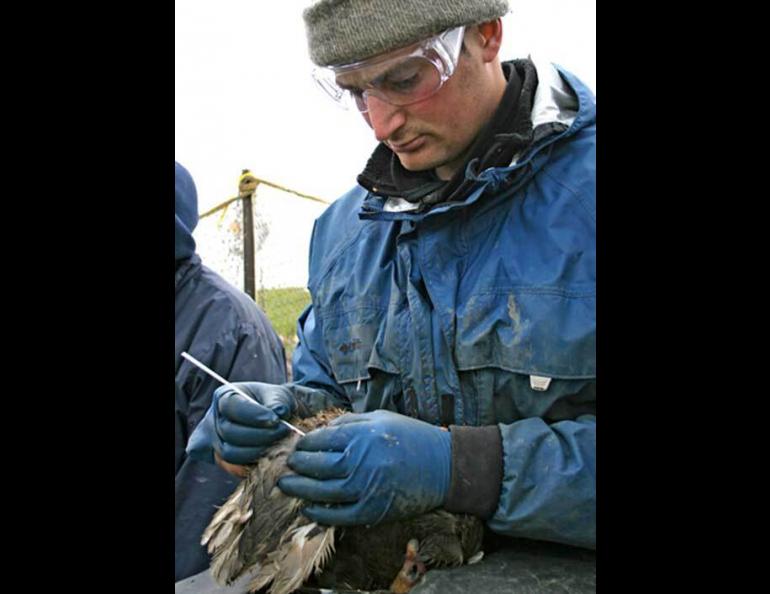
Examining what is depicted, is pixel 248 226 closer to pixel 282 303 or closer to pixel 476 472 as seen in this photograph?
pixel 282 303

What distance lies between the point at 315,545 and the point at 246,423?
42cm

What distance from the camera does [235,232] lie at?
6543mm

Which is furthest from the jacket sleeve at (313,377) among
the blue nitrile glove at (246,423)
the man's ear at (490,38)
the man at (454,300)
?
the man's ear at (490,38)

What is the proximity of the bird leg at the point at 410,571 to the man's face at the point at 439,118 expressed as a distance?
1193 mm

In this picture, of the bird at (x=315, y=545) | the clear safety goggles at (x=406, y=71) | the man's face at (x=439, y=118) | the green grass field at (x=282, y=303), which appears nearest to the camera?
the bird at (x=315, y=545)

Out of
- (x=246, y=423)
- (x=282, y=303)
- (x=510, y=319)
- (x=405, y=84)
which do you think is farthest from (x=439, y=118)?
(x=282, y=303)

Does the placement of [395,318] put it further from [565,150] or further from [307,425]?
[565,150]

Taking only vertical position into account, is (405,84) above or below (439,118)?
above

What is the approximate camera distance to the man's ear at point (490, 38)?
2300 mm

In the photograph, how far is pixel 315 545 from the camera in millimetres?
2061

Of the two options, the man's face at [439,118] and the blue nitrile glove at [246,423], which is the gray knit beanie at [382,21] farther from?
the blue nitrile glove at [246,423]

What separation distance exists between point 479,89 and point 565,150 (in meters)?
0.34
